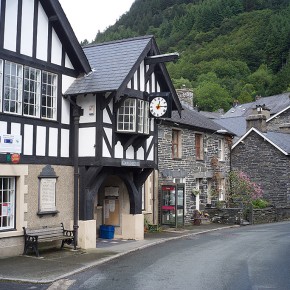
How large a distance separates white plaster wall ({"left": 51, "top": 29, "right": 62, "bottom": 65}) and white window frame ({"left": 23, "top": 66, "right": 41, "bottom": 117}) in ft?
2.76

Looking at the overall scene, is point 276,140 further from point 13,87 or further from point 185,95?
point 13,87

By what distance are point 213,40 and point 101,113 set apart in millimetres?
114350

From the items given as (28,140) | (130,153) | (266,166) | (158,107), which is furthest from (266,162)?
(28,140)

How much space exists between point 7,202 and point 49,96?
350 cm

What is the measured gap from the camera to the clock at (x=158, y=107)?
55.7 ft

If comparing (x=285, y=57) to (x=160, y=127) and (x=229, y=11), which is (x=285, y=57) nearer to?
(x=229, y=11)

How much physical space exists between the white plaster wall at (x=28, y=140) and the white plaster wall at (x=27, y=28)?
2160mm

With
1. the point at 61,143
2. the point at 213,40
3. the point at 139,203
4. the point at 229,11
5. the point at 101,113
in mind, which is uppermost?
the point at 229,11

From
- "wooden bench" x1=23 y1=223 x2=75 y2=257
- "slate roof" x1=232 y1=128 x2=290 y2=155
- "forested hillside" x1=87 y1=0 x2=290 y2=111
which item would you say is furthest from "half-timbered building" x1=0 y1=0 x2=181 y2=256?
"forested hillside" x1=87 y1=0 x2=290 y2=111

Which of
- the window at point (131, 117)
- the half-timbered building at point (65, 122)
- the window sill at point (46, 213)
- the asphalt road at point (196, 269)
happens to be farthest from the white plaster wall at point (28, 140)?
the asphalt road at point (196, 269)

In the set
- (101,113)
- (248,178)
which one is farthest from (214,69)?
(101,113)

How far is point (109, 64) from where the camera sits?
54.2 feet

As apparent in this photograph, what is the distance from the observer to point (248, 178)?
32438mm

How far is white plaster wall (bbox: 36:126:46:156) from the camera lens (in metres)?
14.4
